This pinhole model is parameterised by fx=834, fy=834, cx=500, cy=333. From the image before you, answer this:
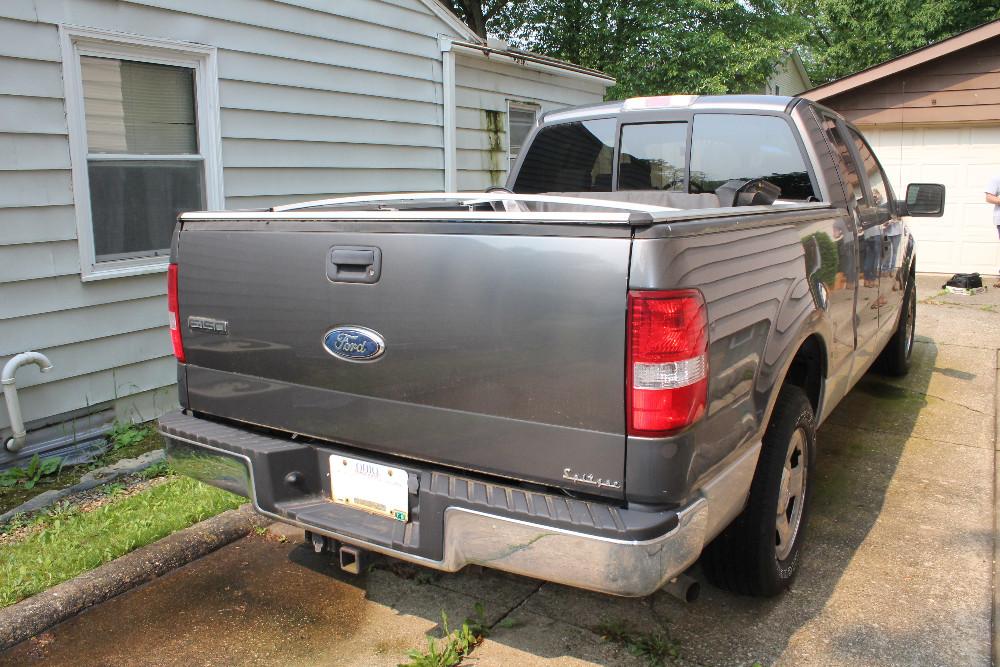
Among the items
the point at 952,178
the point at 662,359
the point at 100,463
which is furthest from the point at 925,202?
the point at 952,178

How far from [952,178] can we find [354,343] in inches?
454

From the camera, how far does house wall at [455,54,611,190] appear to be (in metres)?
8.45

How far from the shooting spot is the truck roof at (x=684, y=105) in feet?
13.4

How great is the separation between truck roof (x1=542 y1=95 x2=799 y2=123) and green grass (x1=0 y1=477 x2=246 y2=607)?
2.73 metres

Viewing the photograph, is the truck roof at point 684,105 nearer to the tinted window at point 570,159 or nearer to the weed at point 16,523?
the tinted window at point 570,159

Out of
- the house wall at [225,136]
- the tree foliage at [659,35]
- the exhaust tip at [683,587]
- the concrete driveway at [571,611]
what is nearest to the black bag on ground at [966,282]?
the house wall at [225,136]

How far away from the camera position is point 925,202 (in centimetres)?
538

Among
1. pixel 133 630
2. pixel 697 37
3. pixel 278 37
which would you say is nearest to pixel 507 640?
pixel 133 630

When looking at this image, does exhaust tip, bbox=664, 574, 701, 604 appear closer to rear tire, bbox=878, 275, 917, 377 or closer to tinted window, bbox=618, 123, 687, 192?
tinted window, bbox=618, 123, 687, 192

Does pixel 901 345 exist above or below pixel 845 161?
below

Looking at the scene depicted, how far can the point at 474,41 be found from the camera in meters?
8.20

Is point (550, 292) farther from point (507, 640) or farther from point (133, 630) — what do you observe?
point (133, 630)

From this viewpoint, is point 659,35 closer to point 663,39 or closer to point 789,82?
point 663,39

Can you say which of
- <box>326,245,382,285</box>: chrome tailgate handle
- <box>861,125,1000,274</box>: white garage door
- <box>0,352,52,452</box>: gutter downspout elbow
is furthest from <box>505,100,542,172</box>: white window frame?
<box>326,245,382,285</box>: chrome tailgate handle
